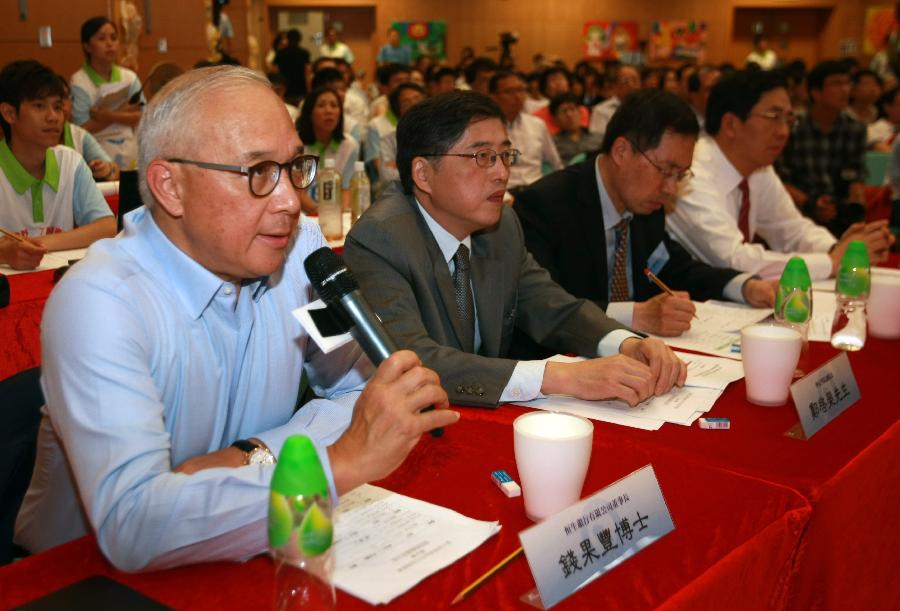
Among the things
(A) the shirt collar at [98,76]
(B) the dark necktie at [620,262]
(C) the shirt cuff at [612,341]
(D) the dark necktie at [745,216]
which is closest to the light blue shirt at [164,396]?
(C) the shirt cuff at [612,341]

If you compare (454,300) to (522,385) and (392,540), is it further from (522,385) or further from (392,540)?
(392,540)

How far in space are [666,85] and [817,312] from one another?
7791 millimetres

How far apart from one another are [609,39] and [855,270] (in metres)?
13.6

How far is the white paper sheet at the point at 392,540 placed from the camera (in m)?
0.94

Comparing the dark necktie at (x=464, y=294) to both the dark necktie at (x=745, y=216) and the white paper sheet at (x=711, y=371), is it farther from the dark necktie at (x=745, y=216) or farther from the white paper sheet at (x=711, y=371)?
the dark necktie at (x=745, y=216)

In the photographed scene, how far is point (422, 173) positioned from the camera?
78.9 inches

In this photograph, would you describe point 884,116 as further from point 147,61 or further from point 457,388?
point 457,388

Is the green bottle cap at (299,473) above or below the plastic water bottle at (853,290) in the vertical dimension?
above

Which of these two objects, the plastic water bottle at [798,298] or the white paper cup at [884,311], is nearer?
the plastic water bottle at [798,298]

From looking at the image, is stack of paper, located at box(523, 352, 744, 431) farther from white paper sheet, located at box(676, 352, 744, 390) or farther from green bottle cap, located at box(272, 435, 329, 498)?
green bottle cap, located at box(272, 435, 329, 498)

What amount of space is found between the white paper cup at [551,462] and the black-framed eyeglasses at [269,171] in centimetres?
48

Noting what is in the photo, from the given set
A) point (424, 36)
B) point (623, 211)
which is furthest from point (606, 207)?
point (424, 36)

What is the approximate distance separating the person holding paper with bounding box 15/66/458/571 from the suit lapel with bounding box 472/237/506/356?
61 cm

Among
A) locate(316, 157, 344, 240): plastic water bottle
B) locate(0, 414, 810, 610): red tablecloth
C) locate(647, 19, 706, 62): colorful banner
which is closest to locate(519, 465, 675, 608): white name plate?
locate(0, 414, 810, 610): red tablecloth
